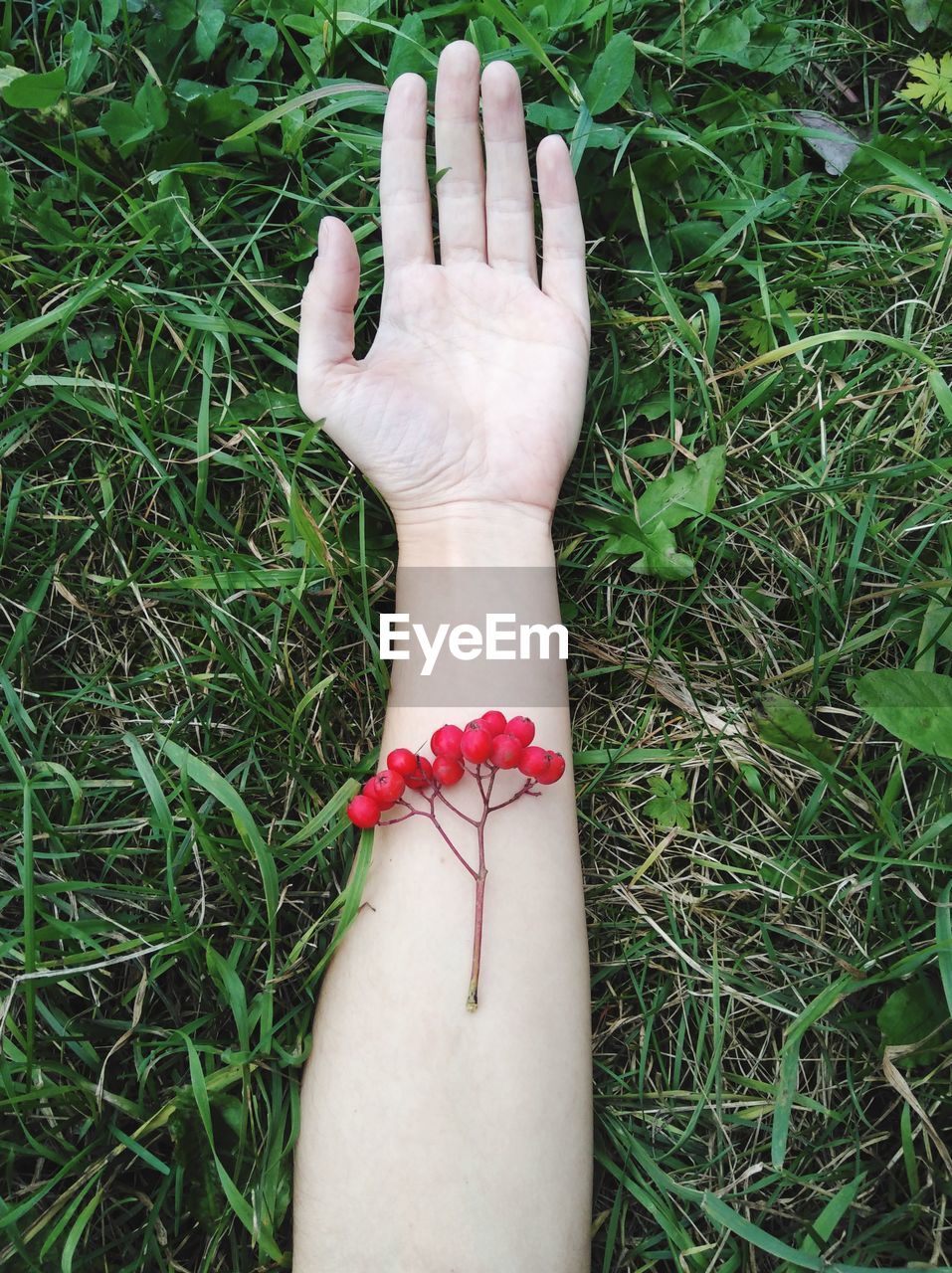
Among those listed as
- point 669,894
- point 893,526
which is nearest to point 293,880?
point 669,894

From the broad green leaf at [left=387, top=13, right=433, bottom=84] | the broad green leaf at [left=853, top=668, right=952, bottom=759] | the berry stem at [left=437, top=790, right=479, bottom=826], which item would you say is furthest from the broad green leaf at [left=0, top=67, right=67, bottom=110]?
the broad green leaf at [left=853, top=668, right=952, bottom=759]

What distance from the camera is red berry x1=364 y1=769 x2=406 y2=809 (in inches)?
82.1

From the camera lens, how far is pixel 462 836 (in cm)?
213

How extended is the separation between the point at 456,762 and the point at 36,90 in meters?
2.25

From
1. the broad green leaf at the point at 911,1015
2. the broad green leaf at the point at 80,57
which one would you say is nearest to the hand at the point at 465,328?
the broad green leaf at the point at 80,57

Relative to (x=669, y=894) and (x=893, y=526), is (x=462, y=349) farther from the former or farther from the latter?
(x=669, y=894)

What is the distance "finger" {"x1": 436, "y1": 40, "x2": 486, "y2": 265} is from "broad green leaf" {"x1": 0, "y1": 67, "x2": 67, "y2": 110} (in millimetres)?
1073

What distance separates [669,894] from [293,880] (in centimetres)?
104

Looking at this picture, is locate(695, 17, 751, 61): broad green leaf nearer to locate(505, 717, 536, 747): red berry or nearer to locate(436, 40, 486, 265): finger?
locate(436, 40, 486, 265): finger

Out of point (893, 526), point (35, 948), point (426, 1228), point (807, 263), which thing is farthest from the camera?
point (807, 263)

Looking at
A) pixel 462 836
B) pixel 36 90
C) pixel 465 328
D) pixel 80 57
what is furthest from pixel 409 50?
pixel 462 836

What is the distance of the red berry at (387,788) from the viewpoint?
2086 mm

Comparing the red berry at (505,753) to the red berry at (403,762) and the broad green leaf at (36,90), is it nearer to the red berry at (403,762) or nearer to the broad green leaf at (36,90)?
the red berry at (403,762)

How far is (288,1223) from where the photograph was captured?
83.6 inches
